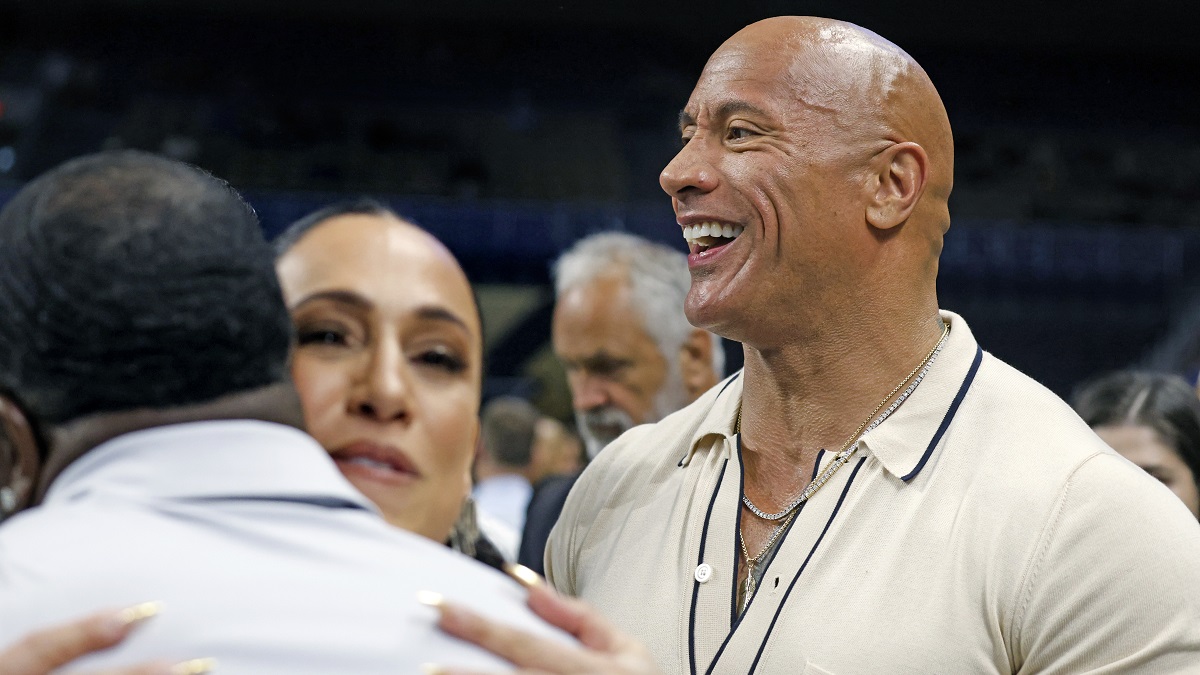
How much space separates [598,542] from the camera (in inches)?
82.0

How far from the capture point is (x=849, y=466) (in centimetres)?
186

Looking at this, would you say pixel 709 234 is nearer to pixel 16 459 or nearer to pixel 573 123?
Result: pixel 16 459

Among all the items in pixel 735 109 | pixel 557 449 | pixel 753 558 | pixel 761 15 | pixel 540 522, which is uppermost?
pixel 761 15

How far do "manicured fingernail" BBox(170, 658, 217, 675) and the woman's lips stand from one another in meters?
0.71

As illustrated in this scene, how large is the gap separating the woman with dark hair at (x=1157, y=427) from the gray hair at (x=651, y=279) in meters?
0.97

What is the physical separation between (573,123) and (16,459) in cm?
1081

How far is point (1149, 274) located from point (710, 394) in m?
9.74

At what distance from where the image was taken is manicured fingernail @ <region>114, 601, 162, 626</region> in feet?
3.08

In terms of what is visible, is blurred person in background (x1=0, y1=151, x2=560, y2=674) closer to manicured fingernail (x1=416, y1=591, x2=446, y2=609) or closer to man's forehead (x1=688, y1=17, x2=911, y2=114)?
manicured fingernail (x1=416, y1=591, x2=446, y2=609)

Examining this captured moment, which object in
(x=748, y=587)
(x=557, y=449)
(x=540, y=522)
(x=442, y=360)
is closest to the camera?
(x=442, y=360)

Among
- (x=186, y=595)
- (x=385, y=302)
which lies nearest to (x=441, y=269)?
(x=385, y=302)

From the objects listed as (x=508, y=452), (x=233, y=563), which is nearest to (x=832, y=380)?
(x=233, y=563)

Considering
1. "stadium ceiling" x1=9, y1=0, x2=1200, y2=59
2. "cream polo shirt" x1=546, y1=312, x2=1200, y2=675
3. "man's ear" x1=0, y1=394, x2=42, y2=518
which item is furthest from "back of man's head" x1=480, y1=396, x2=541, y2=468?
"stadium ceiling" x1=9, y1=0, x2=1200, y2=59

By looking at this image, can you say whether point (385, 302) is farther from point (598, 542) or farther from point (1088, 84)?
point (1088, 84)
